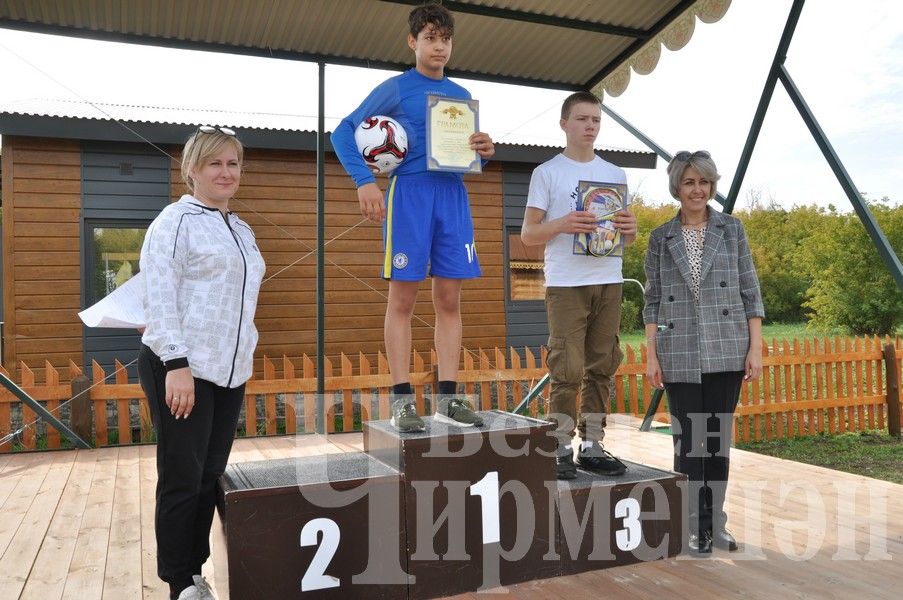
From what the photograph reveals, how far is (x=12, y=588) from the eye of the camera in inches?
96.3

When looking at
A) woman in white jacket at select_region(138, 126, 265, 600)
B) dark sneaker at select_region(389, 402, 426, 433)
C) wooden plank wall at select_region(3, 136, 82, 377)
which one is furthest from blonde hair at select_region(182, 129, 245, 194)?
wooden plank wall at select_region(3, 136, 82, 377)

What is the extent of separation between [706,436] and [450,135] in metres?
1.65

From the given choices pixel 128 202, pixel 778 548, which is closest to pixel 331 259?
pixel 128 202

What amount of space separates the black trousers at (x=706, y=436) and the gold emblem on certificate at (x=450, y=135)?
1294 millimetres

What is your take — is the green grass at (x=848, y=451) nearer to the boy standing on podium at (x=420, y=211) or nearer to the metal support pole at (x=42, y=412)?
the boy standing on podium at (x=420, y=211)

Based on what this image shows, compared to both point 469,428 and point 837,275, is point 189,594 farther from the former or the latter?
point 837,275

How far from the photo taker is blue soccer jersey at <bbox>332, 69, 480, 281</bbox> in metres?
2.75

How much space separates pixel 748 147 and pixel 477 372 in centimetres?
334

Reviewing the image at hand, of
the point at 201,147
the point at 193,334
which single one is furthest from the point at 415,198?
the point at 193,334

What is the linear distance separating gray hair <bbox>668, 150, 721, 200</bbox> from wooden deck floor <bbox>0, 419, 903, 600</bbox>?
4.98 ft

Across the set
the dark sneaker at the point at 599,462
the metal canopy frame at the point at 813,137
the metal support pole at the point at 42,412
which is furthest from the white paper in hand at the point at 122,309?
the metal support pole at the point at 42,412

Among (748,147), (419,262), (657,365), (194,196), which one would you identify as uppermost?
(748,147)

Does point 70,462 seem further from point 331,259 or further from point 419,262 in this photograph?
point 331,259

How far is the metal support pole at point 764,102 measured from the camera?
12.3ft
